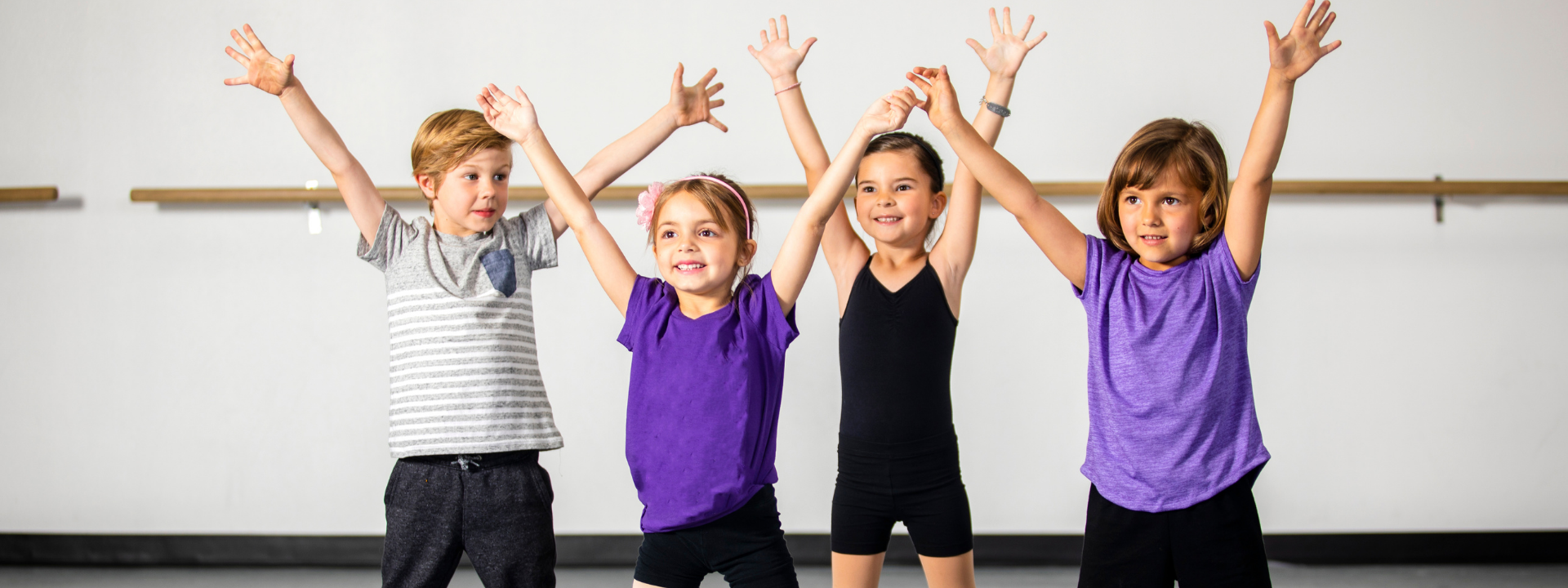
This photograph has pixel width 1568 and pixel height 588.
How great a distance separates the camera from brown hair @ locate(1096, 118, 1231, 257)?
1307 mm

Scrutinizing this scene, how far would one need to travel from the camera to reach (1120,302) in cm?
132

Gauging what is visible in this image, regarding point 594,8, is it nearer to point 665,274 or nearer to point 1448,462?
point 665,274

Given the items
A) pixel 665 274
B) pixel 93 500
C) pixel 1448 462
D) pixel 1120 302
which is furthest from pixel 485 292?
pixel 1448 462

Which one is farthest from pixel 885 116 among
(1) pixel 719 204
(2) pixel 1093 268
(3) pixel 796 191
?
(3) pixel 796 191

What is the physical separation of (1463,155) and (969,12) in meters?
1.42

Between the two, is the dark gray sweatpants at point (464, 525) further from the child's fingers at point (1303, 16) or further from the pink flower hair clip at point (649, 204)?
the child's fingers at point (1303, 16)

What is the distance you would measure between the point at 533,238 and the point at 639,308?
27cm

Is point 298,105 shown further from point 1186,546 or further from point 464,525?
point 1186,546

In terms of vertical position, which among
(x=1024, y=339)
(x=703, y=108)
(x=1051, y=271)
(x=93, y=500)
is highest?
(x=703, y=108)

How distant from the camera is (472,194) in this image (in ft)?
4.87

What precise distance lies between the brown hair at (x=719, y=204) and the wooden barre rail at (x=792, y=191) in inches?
43.0

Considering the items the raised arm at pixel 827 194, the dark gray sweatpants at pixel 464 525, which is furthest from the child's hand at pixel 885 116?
the dark gray sweatpants at pixel 464 525

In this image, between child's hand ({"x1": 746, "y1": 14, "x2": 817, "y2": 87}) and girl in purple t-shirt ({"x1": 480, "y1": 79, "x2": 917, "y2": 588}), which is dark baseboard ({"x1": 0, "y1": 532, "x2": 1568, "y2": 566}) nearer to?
girl in purple t-shirt ({"x1": 480, "y1": 79, "x2": 917, "y2": 588})

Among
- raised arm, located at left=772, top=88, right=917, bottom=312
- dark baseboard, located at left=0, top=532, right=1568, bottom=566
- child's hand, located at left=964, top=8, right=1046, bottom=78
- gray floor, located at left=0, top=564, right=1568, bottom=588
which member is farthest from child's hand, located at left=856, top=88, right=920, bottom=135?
dark baseboard, located at left=0, top=532, right=1568, bottom=566
